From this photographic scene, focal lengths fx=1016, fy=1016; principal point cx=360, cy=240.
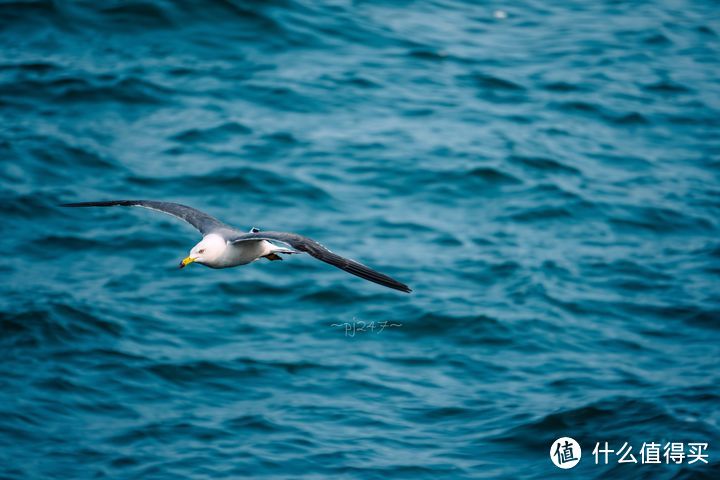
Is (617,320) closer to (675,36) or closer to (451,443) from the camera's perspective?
(451,443)

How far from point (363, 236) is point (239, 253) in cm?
534

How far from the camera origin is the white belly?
28.4 feet

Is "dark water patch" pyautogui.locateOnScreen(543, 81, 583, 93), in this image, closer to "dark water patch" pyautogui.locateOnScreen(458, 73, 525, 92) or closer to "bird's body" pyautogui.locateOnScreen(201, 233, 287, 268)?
"dark water patch" pyautogui.locateOnScreen(458, 73, 525, 92)

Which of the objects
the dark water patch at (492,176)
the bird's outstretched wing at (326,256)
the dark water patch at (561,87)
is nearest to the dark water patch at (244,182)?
the dark water patch at (492,176)

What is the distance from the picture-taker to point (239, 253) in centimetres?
872

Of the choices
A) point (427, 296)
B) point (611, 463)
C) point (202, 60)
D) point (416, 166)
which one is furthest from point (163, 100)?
point (611, 463)

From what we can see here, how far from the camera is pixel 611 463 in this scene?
1057 cm

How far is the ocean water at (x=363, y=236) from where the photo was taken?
1109 cm

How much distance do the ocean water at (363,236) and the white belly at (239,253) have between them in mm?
2789

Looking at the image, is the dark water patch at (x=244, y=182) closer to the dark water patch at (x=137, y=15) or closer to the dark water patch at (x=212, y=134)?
the dark water patch at (x=212, y=134)

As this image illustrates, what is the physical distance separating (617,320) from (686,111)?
6.16 m

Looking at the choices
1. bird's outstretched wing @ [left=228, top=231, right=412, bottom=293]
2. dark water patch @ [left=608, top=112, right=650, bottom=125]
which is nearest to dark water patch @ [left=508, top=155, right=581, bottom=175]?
dark water patch @ [left=608, top=112, right=650, bottom=125]

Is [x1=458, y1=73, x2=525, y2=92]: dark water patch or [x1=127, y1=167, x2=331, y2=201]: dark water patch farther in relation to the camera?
[x1=458, y1=73, x2=525, y2=92]: dark water patch

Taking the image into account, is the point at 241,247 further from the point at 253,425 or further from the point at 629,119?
the point at 629,119
